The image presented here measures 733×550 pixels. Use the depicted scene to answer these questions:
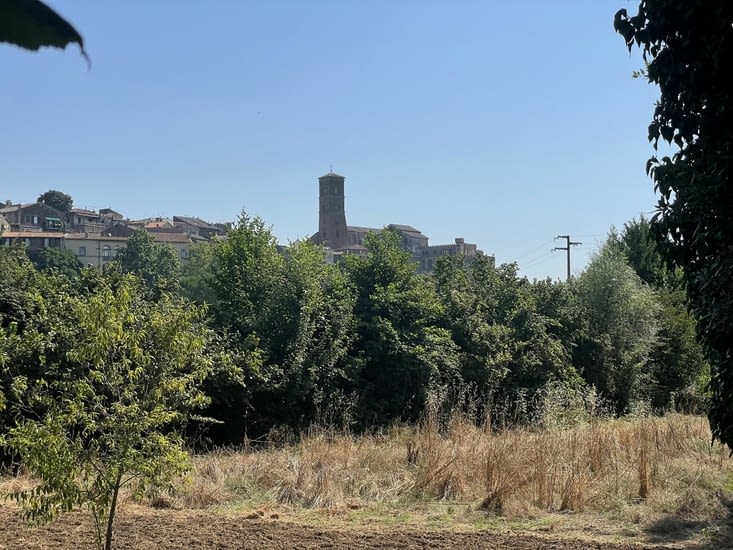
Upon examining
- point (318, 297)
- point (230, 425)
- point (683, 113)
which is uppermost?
point (683, 113)

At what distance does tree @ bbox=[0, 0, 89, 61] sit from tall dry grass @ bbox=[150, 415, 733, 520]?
6.40m

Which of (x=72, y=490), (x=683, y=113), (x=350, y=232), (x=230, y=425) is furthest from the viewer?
(x=350, y=232)

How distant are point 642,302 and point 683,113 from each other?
15.6 meters

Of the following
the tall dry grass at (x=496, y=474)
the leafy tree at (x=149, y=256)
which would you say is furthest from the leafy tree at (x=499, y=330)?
the leafy tree at (x=149, y=256)

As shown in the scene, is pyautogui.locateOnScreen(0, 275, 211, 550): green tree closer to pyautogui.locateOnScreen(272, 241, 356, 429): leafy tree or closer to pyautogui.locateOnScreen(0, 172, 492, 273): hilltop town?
pyautogui.locateOnScreen(272, 241, 356, 429): leafy tree

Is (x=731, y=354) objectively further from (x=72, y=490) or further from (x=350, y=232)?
(x=350, y=232)

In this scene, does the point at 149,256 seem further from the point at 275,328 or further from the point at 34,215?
the point at 275,328

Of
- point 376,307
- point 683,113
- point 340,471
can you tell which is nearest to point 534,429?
point 340,471

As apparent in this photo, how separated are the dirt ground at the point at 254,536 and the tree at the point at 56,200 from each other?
10726cm

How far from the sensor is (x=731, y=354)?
16.7 feet

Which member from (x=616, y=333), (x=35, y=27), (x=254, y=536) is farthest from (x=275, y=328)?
(x=35, y=27)

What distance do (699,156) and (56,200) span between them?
113m

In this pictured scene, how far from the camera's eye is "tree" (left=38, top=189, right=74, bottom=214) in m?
106

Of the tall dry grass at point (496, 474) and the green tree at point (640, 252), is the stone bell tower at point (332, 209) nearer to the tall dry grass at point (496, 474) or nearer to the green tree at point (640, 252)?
the green tree at point (640, 252)
